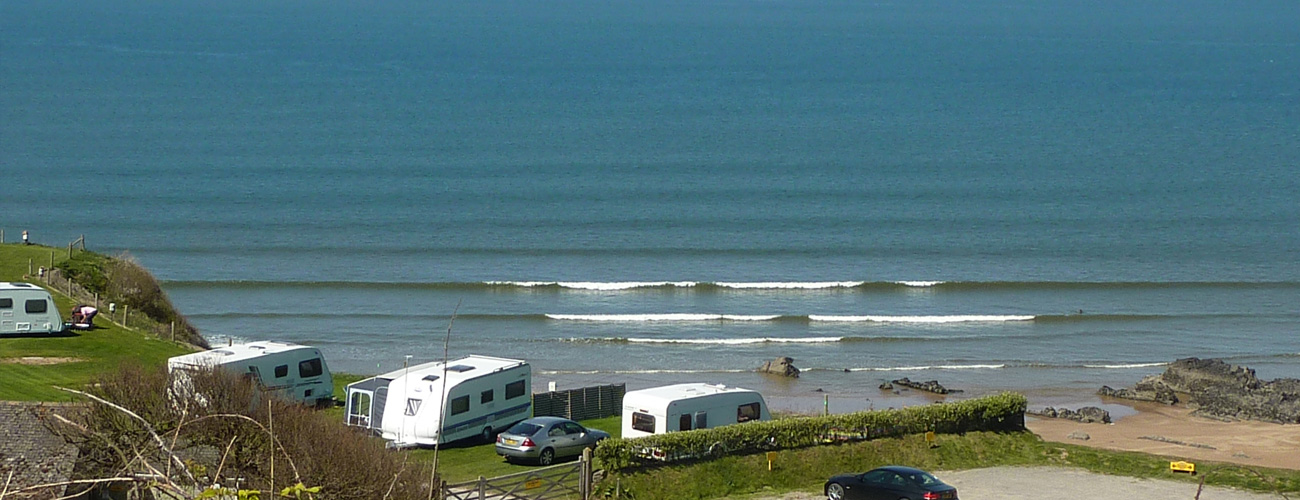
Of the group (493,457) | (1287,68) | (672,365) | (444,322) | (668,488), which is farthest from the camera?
(1287,68)

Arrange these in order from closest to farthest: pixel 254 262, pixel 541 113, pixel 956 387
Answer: pixel 956 387 < pixel 254 262 < pixel 541 113

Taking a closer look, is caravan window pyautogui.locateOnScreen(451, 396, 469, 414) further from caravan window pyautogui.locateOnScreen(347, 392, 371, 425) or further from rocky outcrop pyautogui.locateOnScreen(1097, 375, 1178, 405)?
rocky outcrop pyautogui.locateOnScreen(1097, 375, 1178, 405)

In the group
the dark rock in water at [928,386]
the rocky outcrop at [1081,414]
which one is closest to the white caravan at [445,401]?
the rocky outcrop at [1081,414]

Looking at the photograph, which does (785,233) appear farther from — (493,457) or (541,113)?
(541,113)

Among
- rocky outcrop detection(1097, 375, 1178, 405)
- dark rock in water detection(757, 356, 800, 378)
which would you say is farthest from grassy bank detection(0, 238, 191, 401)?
rocky outcrop detection(1097, 375, 1178, 405)

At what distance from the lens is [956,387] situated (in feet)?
147

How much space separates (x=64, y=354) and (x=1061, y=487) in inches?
866

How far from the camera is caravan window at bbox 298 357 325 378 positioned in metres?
31.9

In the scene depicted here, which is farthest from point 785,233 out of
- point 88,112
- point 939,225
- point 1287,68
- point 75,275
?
point 1287,68

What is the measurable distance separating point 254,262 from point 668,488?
4414 centimetres

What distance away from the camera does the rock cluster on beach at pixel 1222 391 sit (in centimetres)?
4019

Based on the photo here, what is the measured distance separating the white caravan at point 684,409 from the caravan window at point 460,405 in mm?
3342

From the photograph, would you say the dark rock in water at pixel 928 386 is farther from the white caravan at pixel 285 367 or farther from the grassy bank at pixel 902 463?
the white caravan at pixel 285 367

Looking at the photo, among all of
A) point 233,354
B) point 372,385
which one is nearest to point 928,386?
point 372,385
